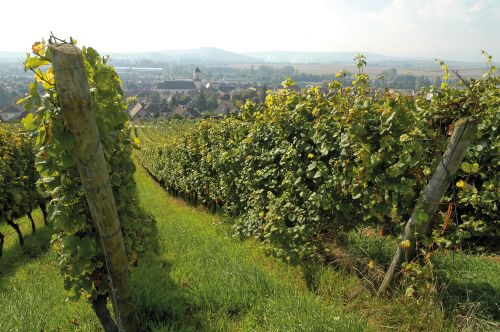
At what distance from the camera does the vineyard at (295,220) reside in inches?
106

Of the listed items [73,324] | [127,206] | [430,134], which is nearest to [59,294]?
[73,324]

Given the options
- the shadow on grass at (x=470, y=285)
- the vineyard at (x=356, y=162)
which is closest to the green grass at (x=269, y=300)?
the shadow on grass at (x=470, y=285)

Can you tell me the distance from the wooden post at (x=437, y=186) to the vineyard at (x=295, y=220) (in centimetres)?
2

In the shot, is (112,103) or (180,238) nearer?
(112,103)

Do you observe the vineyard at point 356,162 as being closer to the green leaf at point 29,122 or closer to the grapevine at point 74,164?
the grapevine at point 74,164

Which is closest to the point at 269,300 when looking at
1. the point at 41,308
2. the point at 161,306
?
the point at 161,306

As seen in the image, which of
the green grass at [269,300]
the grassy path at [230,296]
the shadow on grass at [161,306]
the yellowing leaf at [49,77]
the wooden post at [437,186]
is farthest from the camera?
the shadow on grass at [161,306]

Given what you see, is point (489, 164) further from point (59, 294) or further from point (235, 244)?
point (59, 294)

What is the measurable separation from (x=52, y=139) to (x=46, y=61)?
613mm

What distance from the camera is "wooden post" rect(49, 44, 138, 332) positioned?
220 cm

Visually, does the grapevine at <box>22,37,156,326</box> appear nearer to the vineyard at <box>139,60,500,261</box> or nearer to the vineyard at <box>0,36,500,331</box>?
the vineyard at <box>0,36,500,331</box>

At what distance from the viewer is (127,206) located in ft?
11.6

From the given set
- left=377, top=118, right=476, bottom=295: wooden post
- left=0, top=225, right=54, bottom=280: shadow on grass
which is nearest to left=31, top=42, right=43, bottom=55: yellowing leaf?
left=377, top=118, right=476, bottom=295: wooden post

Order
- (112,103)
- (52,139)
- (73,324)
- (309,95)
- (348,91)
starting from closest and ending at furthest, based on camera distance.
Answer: (52,139)
(112,103)
(73,324)
(348,91)
(309,95)
